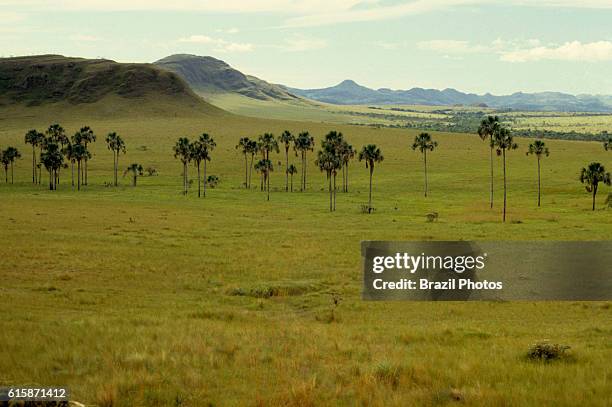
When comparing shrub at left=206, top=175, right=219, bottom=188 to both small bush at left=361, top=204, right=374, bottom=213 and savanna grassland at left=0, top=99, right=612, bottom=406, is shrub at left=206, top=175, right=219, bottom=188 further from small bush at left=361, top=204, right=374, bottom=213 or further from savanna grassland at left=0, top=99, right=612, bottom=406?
savanna grassland at left=0, top=99, right=612, bottom=406

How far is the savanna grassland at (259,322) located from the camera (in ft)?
54.9

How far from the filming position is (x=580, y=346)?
2222 centimetres

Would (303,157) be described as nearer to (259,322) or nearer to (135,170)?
(135,170)

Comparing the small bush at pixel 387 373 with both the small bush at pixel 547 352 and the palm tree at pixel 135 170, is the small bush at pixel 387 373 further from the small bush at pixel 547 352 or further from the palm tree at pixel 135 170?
the palm tree at pixel 135 170

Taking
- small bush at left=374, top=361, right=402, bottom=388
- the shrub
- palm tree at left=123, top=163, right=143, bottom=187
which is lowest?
small bush at left=374, top=361, right=402, bottom=388

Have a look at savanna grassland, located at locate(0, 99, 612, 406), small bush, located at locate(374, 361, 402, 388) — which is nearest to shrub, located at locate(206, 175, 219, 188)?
savanna grassland, located at locate(0, 99, 612, 406)

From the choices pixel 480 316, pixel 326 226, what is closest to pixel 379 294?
pixel 480 316

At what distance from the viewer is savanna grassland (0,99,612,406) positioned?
16.7m

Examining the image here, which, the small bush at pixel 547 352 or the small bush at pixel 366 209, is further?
the small bush at pixel 366 209

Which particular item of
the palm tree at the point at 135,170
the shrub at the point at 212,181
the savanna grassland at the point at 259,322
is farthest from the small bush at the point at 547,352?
the palm tree at the point at 135,170

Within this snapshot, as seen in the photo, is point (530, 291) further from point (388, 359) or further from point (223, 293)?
point (388, 359)

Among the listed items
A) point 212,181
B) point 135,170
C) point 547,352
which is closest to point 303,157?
point 212,181

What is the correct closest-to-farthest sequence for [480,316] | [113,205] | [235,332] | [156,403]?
[156,403] < [235,332] < [480,316] < [113,205]

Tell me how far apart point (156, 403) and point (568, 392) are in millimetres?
10084
